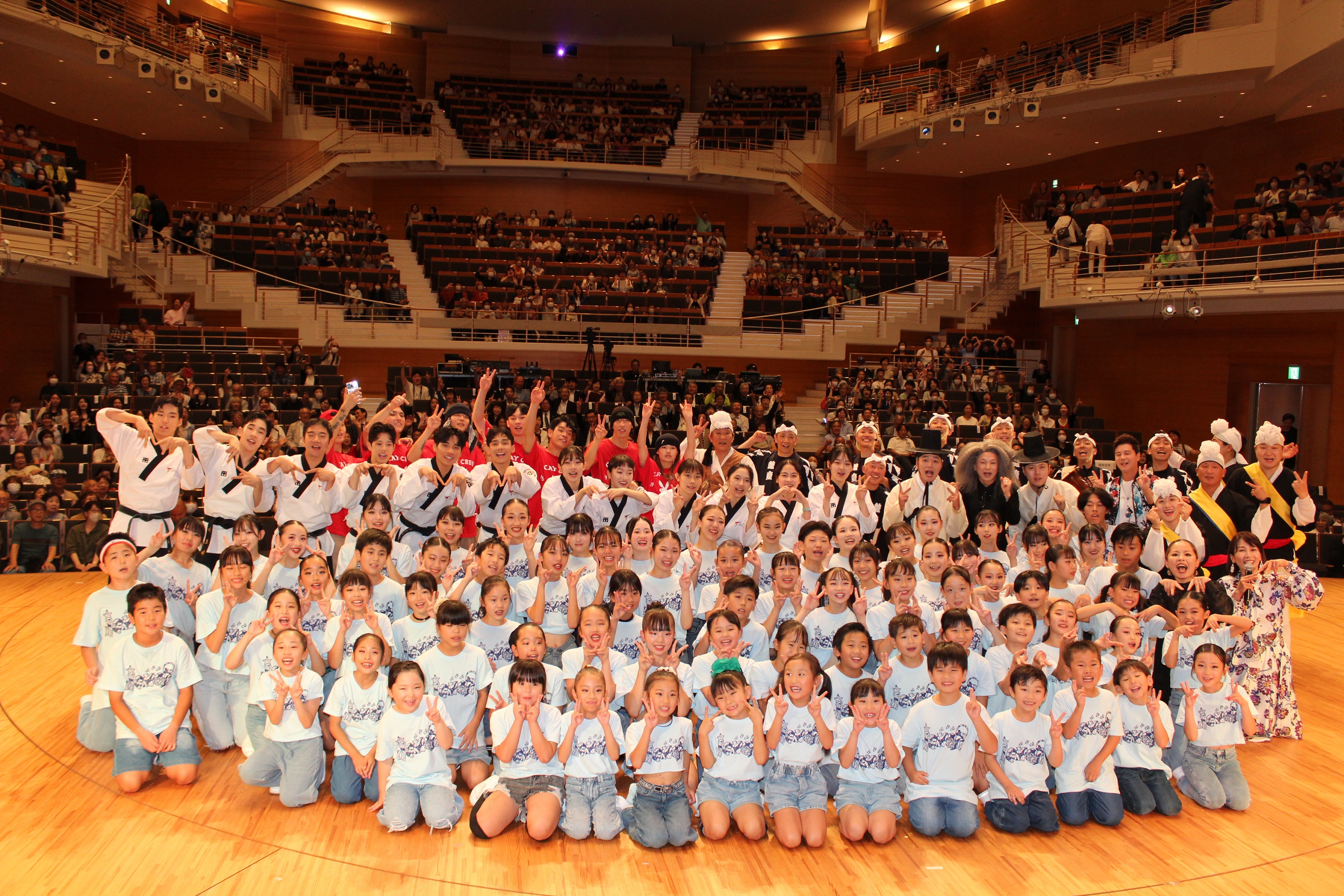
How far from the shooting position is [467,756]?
208 inches

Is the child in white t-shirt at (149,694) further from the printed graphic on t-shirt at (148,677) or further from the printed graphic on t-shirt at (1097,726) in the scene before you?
the printed graphic on t-shirt at (1097,726)

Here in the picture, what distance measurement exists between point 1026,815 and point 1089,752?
485 millimetres

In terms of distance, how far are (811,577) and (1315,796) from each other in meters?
3.06

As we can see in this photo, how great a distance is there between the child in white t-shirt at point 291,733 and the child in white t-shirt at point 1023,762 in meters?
3.56

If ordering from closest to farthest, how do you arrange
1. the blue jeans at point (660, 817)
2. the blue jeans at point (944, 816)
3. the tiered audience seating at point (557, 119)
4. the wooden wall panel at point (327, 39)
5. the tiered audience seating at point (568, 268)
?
the blue jeans at point (660, 817) → the blue jeans at point (944, 816) → the tiered audience seating at point (568, 268) → the tiered audience seating at point (557, 119) → the wooden wall panel at point (327, 39)

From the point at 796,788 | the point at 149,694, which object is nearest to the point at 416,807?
the point at 149,694

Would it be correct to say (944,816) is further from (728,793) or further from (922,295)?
(922,295)

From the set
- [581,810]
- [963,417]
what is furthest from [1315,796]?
[963,417]

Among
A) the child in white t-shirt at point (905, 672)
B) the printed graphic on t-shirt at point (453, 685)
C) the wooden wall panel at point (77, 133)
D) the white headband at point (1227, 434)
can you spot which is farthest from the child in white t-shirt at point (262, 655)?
the wooden wall panel at point (77, 133)

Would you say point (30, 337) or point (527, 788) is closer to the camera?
point (527, 788)

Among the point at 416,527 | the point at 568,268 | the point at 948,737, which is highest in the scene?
the point at 568,268

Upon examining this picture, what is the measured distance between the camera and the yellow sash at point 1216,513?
6539 millimetres

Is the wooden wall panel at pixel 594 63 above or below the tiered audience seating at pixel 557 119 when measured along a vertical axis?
above

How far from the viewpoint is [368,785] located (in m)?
5.03
